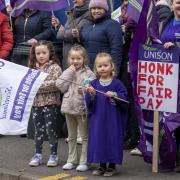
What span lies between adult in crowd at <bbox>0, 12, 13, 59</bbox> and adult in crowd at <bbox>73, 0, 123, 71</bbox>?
144cm

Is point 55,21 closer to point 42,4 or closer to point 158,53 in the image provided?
point 42,4

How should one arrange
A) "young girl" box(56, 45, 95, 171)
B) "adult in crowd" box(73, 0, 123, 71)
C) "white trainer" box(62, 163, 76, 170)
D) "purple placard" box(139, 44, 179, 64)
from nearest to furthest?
"purple placard" box(139, 44, 179, 64)
"young girl" box(56, 45, 95, 171)
"white trainer" box(62, 163, 76, 170)
"adult in crowd" box(73, 0, 123, 71)

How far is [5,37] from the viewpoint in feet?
29.3

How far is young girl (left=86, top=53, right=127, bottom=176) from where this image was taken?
22.1 feet

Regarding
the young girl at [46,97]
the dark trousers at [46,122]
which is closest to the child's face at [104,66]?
the young girl at [46,97]

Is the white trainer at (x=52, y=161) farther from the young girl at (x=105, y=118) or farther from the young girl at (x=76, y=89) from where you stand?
the young girl at (x=105, y=118)

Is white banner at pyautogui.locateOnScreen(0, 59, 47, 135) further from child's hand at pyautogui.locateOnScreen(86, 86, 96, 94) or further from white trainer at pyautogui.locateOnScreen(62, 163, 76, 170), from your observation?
white trainer at pyautogui.locateOnScreen(62, 163, 76, 170)

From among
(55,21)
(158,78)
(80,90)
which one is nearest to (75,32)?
(55,21)

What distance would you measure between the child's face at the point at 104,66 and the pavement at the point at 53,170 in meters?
1.15

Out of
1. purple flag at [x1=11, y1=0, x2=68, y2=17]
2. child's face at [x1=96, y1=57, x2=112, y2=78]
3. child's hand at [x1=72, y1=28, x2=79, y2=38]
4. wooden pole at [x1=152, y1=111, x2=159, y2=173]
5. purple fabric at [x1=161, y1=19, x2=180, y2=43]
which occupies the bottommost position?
wooden pole at [x1=152, y1=111, x2=159, y2=173]

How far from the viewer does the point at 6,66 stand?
23.2 ft

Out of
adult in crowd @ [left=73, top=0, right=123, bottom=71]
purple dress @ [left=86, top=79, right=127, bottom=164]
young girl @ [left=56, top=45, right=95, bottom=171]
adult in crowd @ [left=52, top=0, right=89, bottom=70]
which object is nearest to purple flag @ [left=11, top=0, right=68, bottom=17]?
adult in crowd @ [left=52, top=0, right=89, bottom=70]

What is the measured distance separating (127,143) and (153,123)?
1281mm

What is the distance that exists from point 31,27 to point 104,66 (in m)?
2.36
